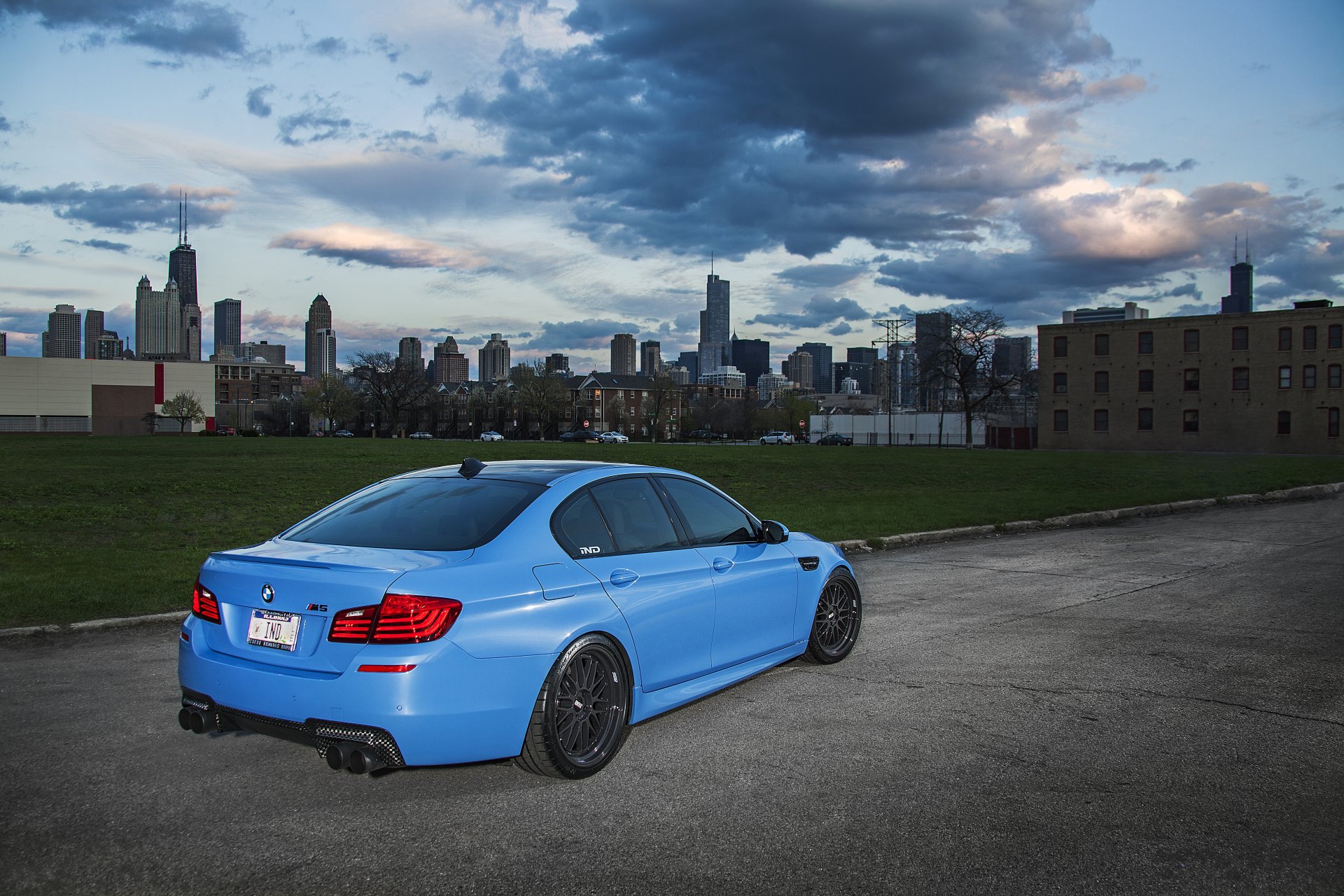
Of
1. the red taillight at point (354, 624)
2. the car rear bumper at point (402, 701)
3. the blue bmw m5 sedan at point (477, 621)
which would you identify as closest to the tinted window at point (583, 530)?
the blue bmw m5 sedan at point (477, 621)

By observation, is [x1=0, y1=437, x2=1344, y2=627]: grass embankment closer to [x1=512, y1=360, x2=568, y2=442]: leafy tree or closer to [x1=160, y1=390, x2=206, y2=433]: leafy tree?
[x1=160, y1=390, x2=206, y2=433]: leafy tree

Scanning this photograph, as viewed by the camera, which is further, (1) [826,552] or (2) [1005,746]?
(1) [826,552]

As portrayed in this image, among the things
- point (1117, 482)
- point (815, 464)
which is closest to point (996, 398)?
point (815, 464)

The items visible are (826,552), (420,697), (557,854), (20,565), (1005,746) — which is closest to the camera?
(557,854)

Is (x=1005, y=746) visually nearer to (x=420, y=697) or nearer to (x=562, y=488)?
(x=562, y=488)

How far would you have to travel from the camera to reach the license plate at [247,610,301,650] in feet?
13.7

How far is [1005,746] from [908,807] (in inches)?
43.1

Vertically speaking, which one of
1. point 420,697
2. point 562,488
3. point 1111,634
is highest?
point 562,488

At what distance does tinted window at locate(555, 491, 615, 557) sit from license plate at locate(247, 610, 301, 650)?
130cm

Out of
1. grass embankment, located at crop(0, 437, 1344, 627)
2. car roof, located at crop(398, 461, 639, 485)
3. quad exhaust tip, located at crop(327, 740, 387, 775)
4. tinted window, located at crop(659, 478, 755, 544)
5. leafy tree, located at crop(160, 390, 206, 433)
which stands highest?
leafy tree, located at crop(160, 390, 206, 433)

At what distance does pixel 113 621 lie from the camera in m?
8.23

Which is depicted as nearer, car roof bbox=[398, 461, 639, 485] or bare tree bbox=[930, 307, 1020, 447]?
car roof bbox=[398, 461, 639, 485]

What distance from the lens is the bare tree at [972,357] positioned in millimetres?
83000

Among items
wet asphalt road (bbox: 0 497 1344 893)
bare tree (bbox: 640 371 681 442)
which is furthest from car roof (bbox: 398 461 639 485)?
bare tree (bbox: 640 371 681 442)
